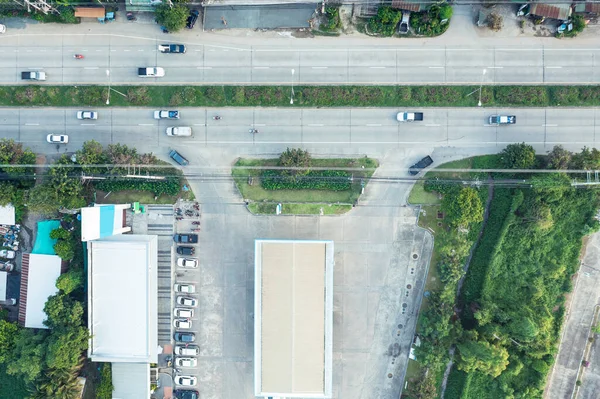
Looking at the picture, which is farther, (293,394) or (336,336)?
(336,336)

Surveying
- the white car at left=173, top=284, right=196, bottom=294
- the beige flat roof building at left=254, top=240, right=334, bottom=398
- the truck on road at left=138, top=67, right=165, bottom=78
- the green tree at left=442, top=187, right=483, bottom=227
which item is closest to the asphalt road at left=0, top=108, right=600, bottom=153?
the truck on road at left=138, top=67, right=165, bottom=78

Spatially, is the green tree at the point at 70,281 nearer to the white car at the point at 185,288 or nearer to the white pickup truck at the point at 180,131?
the white car at the point at 185,288

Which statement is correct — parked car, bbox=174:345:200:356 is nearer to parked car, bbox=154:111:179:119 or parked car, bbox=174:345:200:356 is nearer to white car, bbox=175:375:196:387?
white car, bbox=175:375:196:387

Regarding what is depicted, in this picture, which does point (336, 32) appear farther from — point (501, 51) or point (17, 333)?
point (17, 333)

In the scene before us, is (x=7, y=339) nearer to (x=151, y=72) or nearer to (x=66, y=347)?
(x=66, y=347)

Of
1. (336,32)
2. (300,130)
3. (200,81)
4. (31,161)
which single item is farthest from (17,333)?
(336,32)

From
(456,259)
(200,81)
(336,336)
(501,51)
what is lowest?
(336,336)

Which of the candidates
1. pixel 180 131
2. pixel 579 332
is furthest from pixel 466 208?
pixel 180 131
